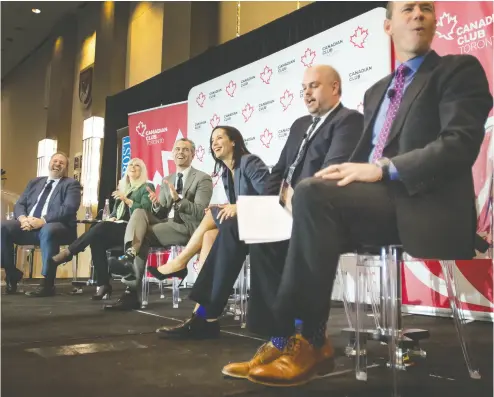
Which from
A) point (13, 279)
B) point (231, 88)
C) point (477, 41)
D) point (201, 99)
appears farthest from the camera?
point (201, 99)

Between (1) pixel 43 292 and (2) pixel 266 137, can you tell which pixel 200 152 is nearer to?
(2) pixel 266 137

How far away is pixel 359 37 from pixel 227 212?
6.66ft

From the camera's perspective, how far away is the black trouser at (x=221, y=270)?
1749 millimetres

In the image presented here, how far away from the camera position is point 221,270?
1.76m

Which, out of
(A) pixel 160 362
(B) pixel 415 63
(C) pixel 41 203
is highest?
(B) pixel 415 63

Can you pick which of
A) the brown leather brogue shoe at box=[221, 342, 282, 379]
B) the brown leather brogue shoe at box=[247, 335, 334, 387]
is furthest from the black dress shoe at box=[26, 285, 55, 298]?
the brown leather brogue shoe at box=[247, 335, 334, 387]

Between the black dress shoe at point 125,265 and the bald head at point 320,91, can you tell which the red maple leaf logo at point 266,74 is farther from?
the bald head at point 320,91

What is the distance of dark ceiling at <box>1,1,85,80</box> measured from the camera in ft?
19.0

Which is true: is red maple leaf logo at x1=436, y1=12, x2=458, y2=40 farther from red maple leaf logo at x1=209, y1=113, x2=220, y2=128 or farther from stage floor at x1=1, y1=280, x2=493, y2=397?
red maple leaf logo at x1=209, y1=113, x2=220, y2=128

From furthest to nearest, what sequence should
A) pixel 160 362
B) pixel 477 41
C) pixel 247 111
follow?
pixel 247 111, pixel 477 41, pixel 160 362

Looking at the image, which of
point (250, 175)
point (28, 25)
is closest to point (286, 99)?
point (250, 175)

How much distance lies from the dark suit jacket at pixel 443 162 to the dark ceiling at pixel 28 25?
558 cm

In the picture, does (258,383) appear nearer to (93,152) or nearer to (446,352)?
(446,352)

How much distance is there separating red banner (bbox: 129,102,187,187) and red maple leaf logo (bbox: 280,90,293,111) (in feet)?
5.20
